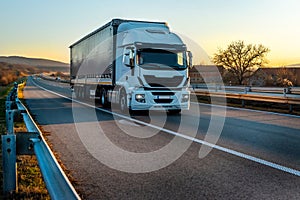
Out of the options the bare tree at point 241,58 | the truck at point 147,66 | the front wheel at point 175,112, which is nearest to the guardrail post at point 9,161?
the truck at point 147,66

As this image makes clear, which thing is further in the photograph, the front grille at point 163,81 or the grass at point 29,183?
the front grille at point 163,81

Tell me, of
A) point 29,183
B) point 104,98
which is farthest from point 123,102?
point 29,183

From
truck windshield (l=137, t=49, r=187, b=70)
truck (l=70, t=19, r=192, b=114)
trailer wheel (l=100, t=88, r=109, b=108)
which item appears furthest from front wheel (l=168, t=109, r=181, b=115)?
trailer wheel (l=100, t=88, r=109, b=108)

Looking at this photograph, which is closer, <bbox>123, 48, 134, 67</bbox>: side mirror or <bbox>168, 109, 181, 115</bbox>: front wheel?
<bbox>123, 48, 134, 67</bbox>: side mirror

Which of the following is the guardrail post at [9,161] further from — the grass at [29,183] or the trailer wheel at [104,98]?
the trailer wheel at [104,98]

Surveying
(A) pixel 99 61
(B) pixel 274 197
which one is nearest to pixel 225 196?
(B) pixel 274 197

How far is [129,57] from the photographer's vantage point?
1368cm

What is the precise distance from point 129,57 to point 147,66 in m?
0.91

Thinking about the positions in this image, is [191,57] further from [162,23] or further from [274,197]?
[274,197]

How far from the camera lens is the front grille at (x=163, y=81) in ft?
44.0

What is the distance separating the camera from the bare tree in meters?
67.5

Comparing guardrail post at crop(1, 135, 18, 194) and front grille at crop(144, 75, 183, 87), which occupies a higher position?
front grille at crop(144, 75, 183, 87)

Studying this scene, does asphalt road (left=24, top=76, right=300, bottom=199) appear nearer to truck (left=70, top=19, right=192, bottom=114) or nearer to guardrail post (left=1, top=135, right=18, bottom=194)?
guardrail post (left=1, top=135, right=18, bottom=194)

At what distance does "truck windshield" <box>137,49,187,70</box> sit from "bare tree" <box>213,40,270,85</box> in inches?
2167
